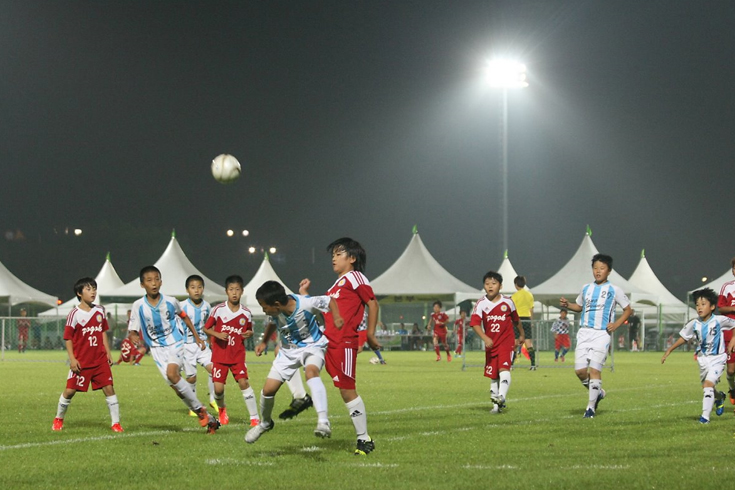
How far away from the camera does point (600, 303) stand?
42.1 ft

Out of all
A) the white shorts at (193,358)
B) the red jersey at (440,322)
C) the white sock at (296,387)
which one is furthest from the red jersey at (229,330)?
the red jersey at (440,322)

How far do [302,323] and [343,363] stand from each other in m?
0.53

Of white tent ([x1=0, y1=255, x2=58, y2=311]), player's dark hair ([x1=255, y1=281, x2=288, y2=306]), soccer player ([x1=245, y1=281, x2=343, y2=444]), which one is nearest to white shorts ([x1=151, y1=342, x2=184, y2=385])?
soccer player ([x1=245, y1=281, x2=343, y2=444])

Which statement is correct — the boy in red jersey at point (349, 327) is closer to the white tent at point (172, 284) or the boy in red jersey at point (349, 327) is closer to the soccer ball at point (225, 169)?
the soccer ball at point (225, 169)

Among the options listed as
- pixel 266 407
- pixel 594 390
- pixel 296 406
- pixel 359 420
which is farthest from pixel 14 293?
pixel 359 420

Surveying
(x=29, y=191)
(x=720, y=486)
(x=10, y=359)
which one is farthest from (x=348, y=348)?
(x=29, y=191)

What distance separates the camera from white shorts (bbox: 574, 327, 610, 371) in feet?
41.8

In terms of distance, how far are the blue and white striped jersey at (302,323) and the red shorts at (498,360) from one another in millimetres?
5312

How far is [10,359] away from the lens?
34.2 metres

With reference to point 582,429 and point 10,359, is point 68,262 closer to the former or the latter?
point 10,359

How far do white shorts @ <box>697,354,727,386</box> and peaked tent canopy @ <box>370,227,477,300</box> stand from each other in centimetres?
3186

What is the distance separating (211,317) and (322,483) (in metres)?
5.91

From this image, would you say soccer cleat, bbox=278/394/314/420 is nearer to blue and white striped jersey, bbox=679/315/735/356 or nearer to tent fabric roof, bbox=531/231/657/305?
blue and white striped jersey, bbox=679/315/735/356

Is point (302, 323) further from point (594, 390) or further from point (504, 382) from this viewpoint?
point (504, 382)
